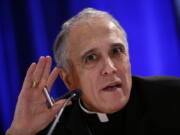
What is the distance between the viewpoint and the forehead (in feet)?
4.80

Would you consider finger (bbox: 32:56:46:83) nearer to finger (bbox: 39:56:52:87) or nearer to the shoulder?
finger (bbox: 39:56:52:87)

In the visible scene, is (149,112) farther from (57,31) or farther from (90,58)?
(57,31)

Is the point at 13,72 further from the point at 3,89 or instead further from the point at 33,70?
the point at 33,70

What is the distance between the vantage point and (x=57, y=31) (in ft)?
7.11

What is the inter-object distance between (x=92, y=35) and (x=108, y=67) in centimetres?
20

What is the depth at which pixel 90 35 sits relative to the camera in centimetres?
149

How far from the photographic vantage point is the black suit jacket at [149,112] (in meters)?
1.52

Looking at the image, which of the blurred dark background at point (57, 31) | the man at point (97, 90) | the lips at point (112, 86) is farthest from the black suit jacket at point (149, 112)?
the blurred dark background at point (57, 31)

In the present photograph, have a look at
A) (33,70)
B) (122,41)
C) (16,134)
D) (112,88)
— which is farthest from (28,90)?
(122,41)

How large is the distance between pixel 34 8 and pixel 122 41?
2.97 ft

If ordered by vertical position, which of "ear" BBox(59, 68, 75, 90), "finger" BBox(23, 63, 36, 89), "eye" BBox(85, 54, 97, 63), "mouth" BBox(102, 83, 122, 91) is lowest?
"mouth" BBox(102, 83, 122, 91)

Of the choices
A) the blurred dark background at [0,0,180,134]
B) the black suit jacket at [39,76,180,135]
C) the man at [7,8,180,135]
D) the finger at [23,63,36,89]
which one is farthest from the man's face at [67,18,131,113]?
the blurred dark background at [0,0,180,134]

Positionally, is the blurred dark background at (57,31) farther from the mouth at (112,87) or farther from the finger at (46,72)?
the finger at (46,72)

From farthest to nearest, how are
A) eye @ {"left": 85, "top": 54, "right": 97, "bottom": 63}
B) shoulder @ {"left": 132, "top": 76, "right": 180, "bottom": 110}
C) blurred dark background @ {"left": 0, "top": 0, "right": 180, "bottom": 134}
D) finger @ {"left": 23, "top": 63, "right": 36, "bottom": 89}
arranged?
blurred dark background @ {"left": 0, "top": 0, "right": 180, "bottom": 134} → shoulder @ {"left": 132, "top": 76, "right": 180, "bottom": 110} → eye @ {"left": 85, "top": 54, "right": 97, "bottom": 63} → finger @ {"left": 23, "top": 63, "right": 36, "bottom": 89}
